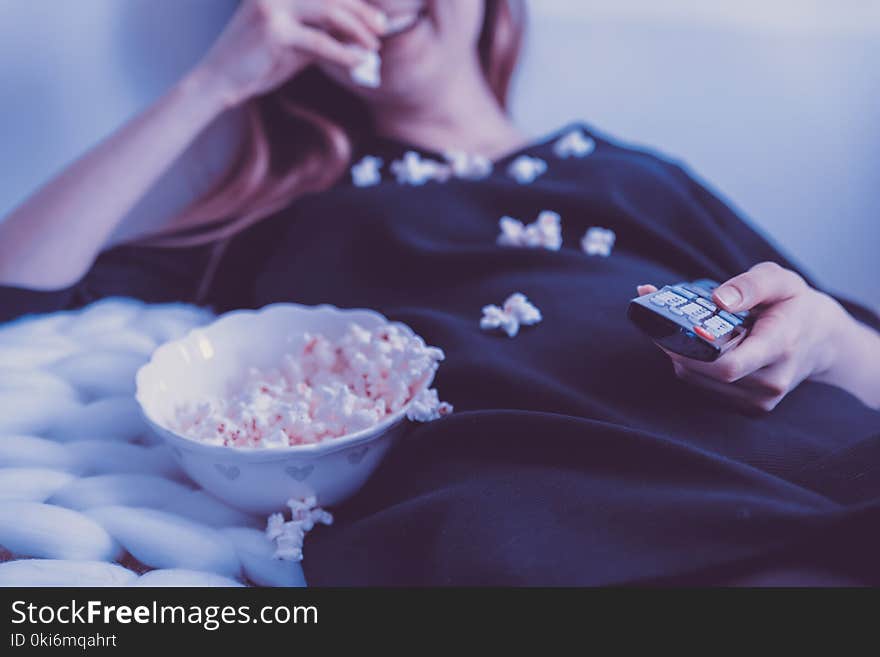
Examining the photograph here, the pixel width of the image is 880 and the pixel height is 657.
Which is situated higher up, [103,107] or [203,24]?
[203,24]

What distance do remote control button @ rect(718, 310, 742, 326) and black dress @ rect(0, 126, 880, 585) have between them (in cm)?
8

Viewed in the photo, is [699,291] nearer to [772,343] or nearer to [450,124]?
[772,343]

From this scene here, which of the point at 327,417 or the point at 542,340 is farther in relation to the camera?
the point at 542,340

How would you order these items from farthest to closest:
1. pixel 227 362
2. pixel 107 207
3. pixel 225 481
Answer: pixel 107 207 < pixel 227 362 < pixel 225 481

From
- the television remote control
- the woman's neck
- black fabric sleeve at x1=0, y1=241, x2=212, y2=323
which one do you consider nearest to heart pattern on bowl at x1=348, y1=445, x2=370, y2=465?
the television remote control

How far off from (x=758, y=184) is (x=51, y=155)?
3.51 feet

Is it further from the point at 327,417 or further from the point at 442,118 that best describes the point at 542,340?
the point at 442,118

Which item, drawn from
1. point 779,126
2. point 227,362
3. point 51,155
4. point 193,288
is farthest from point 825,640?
point 51,155

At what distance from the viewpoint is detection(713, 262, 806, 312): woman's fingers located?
60 centimetres

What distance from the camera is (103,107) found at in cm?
113

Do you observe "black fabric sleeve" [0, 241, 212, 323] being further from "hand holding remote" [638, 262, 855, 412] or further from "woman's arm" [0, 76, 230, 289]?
"hand holding remote" [638, 262, 855, 412]

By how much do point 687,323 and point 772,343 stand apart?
11cm

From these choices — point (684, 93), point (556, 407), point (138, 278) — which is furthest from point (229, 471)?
point (684, 93)

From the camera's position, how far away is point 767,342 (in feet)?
2.00
